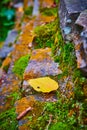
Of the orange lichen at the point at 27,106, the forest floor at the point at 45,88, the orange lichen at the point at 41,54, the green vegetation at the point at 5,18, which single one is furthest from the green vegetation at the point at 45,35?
the green vegetation at the point at 5,18

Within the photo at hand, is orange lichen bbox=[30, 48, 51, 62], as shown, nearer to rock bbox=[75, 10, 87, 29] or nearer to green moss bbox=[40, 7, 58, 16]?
rock bbox=[75, 10, 87, 29]

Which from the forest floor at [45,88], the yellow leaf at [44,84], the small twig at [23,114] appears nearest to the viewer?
the forest floor at [45,88]

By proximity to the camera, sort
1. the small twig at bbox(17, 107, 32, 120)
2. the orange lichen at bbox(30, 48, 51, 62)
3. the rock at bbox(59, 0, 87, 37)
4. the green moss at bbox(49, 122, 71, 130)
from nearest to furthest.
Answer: the green moss at bbox(49, 122, 71, 130) < the small twig at bbox(17, 107, 32, 120) < the rock at bbox(59, 0, 87, 37) < the orange lichen at bbox(30, 48, 51, 62)

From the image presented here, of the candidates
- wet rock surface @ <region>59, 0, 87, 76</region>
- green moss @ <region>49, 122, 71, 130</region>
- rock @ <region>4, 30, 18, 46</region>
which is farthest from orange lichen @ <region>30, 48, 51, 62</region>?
rock @ <region>4, 30, 18, 46</region>

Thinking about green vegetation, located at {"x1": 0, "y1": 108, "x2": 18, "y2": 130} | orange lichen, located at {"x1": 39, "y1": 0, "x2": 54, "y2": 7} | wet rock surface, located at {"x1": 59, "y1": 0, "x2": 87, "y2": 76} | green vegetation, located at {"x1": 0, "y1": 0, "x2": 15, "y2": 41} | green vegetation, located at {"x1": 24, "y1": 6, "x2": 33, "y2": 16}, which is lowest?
green vegetation, located at {"x1": 0, "y1": 0, "x2": 15, "y2": 41}

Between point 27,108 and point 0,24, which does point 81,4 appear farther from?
point 0,24

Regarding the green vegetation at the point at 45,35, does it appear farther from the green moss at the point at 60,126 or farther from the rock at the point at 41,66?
the green moss at the point at 60,126
